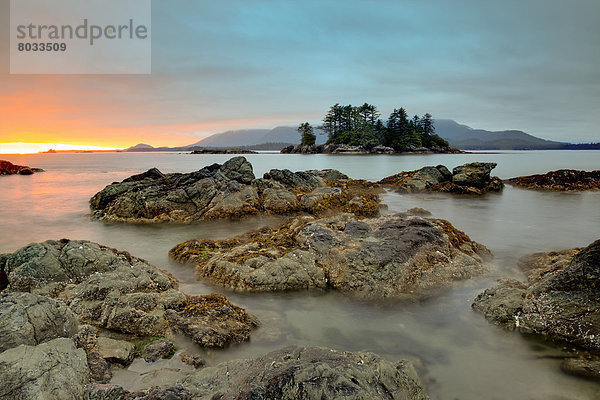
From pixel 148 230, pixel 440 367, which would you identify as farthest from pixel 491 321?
pixel 148 230

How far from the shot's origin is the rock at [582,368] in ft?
13.3

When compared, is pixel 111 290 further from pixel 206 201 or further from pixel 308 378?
pixel 206 201

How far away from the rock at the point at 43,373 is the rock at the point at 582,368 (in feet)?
18.5

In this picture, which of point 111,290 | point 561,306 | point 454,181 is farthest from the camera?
point 454,181

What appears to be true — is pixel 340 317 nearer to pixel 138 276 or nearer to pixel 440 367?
pixel 440 367

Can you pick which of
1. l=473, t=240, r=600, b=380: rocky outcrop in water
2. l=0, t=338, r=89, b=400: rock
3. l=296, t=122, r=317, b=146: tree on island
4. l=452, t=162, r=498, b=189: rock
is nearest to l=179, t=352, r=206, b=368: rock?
l=0, t=338, r=89, b=400: rock

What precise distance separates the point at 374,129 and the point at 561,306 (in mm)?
88306

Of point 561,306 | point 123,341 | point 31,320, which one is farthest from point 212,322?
point 561,306

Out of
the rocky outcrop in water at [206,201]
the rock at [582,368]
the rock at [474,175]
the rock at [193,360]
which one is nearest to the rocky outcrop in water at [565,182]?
the rock at [474,175]

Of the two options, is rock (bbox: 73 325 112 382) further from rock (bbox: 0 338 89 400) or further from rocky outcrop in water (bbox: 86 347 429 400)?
rocky outcrop in water (bbox: 86 347 429 400)

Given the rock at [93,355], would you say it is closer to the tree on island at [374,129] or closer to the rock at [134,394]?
the rock at [134,394]

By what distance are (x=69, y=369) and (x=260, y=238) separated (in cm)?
604

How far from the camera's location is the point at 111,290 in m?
5.45

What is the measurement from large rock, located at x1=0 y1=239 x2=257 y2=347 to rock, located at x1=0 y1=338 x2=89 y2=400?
1.31 m
